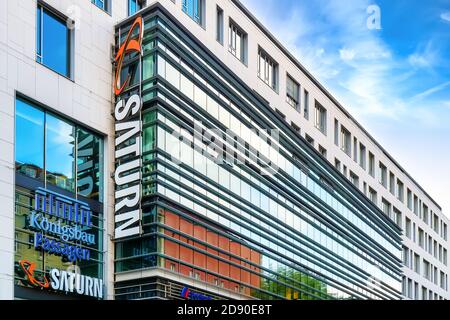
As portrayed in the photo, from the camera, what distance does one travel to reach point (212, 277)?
31938 millimetres

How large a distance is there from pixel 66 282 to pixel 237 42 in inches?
771

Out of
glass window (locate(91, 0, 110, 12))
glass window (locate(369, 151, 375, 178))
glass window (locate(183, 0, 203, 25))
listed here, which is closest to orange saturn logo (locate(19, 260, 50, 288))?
glass window (locate(91, 0, 110, 12))

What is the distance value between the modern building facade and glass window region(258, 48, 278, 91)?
0.12 meters

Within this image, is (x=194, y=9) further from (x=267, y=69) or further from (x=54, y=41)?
(x=54, y=41)

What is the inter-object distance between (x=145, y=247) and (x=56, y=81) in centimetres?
703

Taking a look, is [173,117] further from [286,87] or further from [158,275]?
[286,87]

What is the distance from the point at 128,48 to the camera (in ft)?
97.8

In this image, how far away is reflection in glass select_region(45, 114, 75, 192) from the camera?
26.2 meters

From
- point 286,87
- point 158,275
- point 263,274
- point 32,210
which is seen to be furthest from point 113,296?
point 286,87

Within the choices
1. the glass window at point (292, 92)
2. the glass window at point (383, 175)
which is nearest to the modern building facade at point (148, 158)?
the glass window at point (292, 92)

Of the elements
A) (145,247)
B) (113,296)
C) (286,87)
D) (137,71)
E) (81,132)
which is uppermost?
(286,87)

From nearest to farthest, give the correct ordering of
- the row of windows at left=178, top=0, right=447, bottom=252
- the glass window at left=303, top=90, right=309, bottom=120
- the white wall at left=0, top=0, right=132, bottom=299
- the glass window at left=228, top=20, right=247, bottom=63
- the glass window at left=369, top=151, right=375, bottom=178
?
the white wall at left=0, top=0, right=132, bottom=299
the glass window at left=228, top=20, right=247, bottom=63
the row of windows at left=178, top=0, right=447, bottom=252
the glass window at left=303, top=90, right=309, bottom=120
the glass window at left=369, top=151, right=375, bottom=178

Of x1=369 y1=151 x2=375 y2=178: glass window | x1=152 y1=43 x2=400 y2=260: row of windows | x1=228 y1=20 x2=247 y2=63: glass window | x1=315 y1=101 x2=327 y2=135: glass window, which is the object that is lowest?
x1=152 y1=43 x2=400 y2=260: row of windows

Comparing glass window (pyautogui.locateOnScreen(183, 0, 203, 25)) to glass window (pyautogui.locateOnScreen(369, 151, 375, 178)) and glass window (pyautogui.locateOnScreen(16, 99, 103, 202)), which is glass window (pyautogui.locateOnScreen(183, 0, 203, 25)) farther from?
glass window (pyautogui.locateOnScreen(369, 151, 375, 178))
